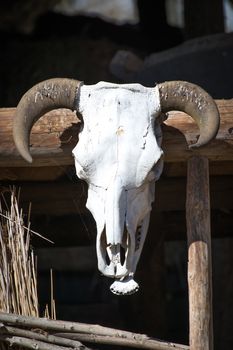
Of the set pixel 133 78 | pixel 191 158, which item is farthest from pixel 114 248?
pixel 133 78

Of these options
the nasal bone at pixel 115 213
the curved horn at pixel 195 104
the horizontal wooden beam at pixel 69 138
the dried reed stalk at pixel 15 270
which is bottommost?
the dried reed stalk at pixel 15 270

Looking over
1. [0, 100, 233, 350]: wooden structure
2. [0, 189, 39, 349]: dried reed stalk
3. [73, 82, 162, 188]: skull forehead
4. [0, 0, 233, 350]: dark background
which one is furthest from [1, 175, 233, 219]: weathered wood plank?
[73, 82, 162, 188]: skull forehead

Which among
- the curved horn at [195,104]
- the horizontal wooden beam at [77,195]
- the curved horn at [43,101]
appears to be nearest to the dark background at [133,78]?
the horizontal wooden beam at [77,195]

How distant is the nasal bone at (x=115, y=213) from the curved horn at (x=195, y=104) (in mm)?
543

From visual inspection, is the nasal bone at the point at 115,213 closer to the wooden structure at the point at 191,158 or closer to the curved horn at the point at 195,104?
the curved horn at the point at 195,104

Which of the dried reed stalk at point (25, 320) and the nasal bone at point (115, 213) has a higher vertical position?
the nasal bone at point (115, 213)

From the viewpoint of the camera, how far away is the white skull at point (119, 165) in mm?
6934

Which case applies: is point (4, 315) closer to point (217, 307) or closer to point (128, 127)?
point (128, 127)

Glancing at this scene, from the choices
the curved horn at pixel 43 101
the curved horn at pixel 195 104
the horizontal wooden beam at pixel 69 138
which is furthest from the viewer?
the horizontal wooden beam at pixel 69 138

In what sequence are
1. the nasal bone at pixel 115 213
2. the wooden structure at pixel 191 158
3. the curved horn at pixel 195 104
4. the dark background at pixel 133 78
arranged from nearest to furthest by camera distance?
the nasal bone at pixel 115 213 → the curved horn at pixel 195 104 → the wooden structure at pixel 191 158 → the dark background at pixel 133 78

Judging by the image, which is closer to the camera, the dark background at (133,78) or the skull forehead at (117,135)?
the skull forehead at (117,135)

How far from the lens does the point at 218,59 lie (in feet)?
34.5

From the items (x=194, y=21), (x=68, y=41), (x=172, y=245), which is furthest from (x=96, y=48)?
(x=172, y=245)

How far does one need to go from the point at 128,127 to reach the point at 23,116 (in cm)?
63
